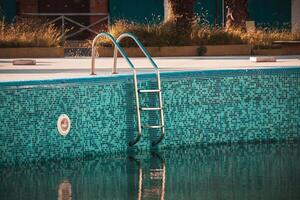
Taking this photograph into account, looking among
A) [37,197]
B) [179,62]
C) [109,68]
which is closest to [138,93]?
[37,197]

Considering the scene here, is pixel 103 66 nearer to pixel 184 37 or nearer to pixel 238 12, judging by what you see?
pixel 184 37

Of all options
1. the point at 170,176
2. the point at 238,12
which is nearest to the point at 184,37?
the point at 238,12

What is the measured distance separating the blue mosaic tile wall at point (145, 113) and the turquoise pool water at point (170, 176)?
0.19 m

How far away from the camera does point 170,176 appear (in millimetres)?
10805

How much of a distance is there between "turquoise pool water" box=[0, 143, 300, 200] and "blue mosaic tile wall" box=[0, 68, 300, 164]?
0.19 metres

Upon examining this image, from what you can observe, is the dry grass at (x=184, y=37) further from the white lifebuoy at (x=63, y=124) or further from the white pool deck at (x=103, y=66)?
the white lifebuoy at (x=63, y=124)

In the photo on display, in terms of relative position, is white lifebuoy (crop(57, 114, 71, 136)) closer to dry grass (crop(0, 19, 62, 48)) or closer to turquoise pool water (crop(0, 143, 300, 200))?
turquoise pool water (crop(0, 143, 300, 200))

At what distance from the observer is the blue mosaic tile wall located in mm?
11234

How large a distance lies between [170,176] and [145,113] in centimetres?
171

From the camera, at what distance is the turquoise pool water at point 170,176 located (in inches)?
385

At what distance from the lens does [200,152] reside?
1241 centimetres

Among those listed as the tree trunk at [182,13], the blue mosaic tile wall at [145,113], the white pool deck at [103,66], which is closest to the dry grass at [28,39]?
the white pool deck at [103,66]

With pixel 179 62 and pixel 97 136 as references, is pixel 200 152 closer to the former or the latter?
pixel 97 136

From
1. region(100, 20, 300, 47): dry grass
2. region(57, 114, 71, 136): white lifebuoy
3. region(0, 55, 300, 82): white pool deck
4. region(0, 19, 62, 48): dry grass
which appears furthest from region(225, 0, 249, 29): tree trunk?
region(57, 114, 71, 136): white lifebuoy
